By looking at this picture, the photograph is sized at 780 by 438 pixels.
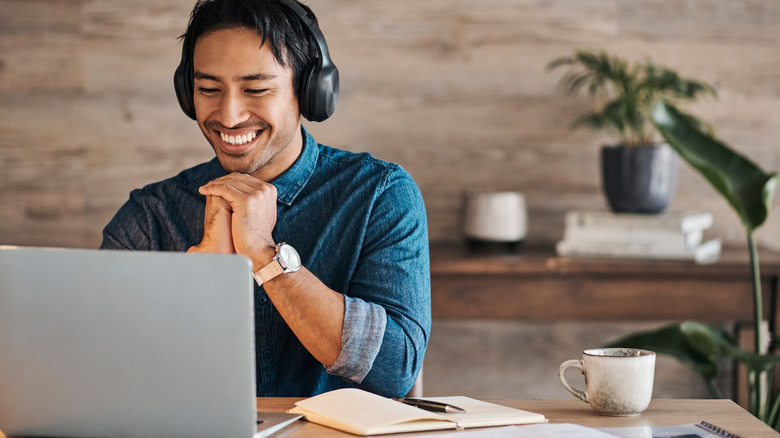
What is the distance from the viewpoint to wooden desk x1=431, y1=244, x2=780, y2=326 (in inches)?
77.2

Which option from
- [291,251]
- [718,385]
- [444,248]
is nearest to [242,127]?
[291,251]

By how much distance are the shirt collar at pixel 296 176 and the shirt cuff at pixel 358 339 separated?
0.30 metres

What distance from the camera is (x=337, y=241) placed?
1.32m

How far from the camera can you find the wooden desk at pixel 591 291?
1962mm

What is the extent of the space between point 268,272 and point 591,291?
3.64 feet

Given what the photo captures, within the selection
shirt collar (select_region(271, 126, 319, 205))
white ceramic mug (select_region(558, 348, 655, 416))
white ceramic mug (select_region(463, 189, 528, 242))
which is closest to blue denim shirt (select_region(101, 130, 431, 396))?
shirt collar (select_region(271, 126, 319, 205))

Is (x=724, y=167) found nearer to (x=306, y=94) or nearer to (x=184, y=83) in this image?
(x=306, y=94)

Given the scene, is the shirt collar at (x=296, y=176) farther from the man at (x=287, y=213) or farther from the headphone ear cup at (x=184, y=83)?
the headphone ear cup at (x=184, y=83)

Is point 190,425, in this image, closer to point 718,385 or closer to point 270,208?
point 270,208

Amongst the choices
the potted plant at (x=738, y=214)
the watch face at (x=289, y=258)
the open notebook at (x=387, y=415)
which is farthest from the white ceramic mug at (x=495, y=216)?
the open notebook at (x=387, y=415)

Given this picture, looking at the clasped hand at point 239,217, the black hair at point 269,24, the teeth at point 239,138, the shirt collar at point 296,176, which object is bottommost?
the clasped hand at point 239,217

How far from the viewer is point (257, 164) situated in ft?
4.37

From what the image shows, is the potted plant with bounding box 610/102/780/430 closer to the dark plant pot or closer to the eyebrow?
the dark plant pot

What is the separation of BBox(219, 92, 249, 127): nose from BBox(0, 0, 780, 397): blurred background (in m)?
0.96
